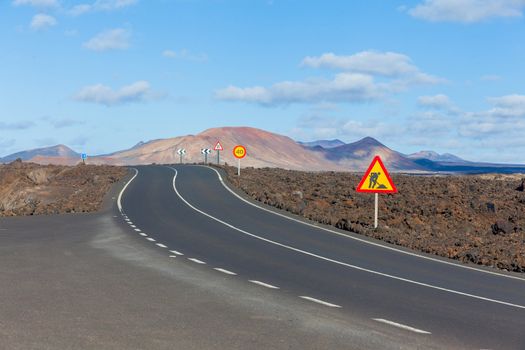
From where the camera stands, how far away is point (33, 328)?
8664 mm

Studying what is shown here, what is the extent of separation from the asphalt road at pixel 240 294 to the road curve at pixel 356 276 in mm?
30

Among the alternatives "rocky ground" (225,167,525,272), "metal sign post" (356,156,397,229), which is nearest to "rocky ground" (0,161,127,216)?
"rocky ground" (225,167,525,272)

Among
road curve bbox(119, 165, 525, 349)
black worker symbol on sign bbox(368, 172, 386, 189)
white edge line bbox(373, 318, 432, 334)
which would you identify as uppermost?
black worker symbol on sign bbox(368, 172, 386, 189)

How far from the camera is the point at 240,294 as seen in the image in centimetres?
1167

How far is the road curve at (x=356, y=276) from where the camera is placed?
9.65 metres

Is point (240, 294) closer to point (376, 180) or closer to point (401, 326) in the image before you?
point (401, 326)

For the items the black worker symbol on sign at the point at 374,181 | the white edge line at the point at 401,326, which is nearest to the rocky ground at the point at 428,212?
the black worker symbol on sign at the point at 374,181

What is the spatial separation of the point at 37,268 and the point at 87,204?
861 inches

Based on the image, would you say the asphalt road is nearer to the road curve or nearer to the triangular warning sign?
the road curve

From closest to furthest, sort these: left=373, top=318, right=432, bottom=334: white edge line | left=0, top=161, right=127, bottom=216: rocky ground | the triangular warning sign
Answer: left=373, top=318, right=432, bottom=334: white edge line
the triangular warning sign
left=0, top=161, right=127, bottom=216: rocky ground

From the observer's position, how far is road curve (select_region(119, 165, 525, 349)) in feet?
31.7

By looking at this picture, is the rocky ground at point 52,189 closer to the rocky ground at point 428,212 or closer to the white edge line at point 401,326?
the rocky ground at point 428,212

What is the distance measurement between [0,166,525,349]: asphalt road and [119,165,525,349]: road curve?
3cm

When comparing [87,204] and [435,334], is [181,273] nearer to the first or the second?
[435,334]
